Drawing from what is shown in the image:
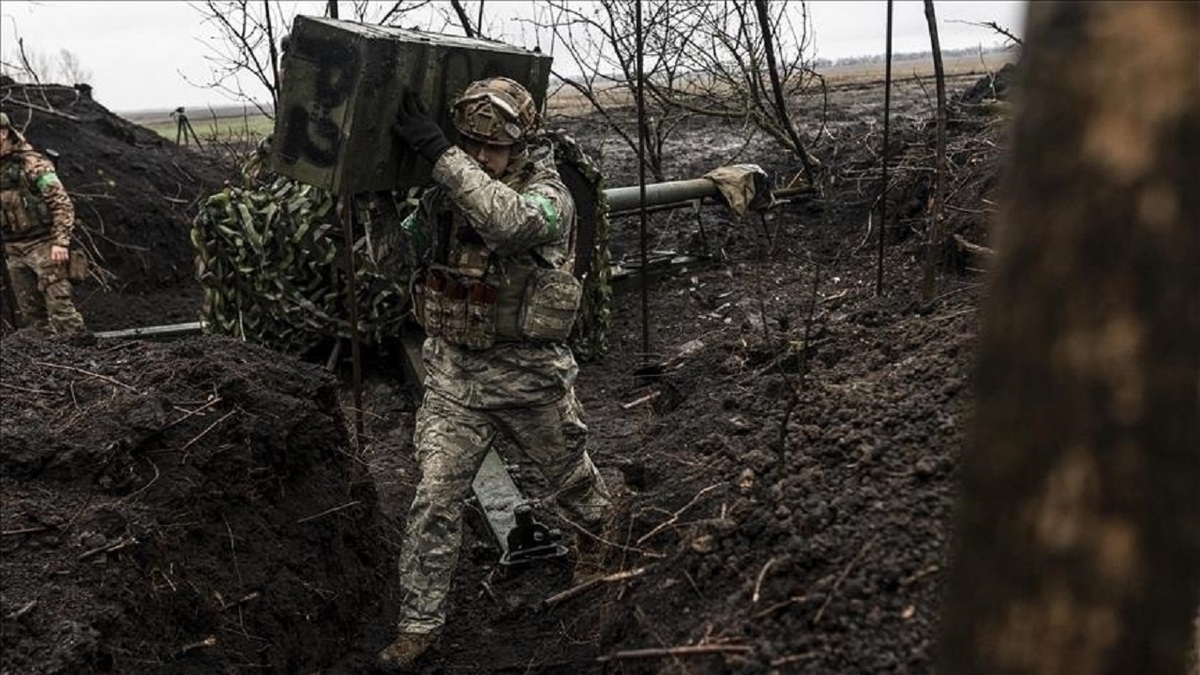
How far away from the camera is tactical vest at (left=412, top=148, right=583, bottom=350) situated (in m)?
4.10

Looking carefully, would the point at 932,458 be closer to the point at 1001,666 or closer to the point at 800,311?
the point at 1001,666

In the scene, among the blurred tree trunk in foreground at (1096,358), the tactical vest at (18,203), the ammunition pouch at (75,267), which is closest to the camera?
the blurred tree trunk in foreground at (1096,358)

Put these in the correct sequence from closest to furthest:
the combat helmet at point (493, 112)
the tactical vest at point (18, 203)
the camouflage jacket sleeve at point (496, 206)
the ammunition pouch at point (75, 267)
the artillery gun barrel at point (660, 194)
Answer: the camouflage jacket sleeve at point (496, 206) < the combat helmet at point (493, 112) < the tactical vest at point (18, 203) < the ammunition pouch at point (75, 267) < the artillery gun barrel at point (660, 194)

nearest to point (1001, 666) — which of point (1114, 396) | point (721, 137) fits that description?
point (1114, 396)

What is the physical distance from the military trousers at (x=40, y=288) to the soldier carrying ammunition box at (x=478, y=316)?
4628 millimetres

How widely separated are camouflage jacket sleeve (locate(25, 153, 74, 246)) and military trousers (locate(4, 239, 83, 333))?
0.20 m

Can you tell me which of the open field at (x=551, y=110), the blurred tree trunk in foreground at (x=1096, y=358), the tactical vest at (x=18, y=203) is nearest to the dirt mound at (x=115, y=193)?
the open field at (x=551, y=110)

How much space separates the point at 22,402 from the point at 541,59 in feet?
7.54

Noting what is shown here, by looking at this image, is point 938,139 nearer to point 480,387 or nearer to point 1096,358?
point 480,387

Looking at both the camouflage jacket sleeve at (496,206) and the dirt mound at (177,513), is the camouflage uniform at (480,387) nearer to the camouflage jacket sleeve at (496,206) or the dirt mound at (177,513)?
the camouflage jacket sleeve at (496,206)

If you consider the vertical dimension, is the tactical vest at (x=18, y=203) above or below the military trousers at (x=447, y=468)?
above

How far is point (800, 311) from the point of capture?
24.1 ft

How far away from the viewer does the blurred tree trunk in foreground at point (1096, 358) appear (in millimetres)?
1171

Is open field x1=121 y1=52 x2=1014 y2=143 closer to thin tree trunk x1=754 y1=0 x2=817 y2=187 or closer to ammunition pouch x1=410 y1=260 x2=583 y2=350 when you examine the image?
thin tree trunk x1=754 y1=0 x2=817 y2=187
